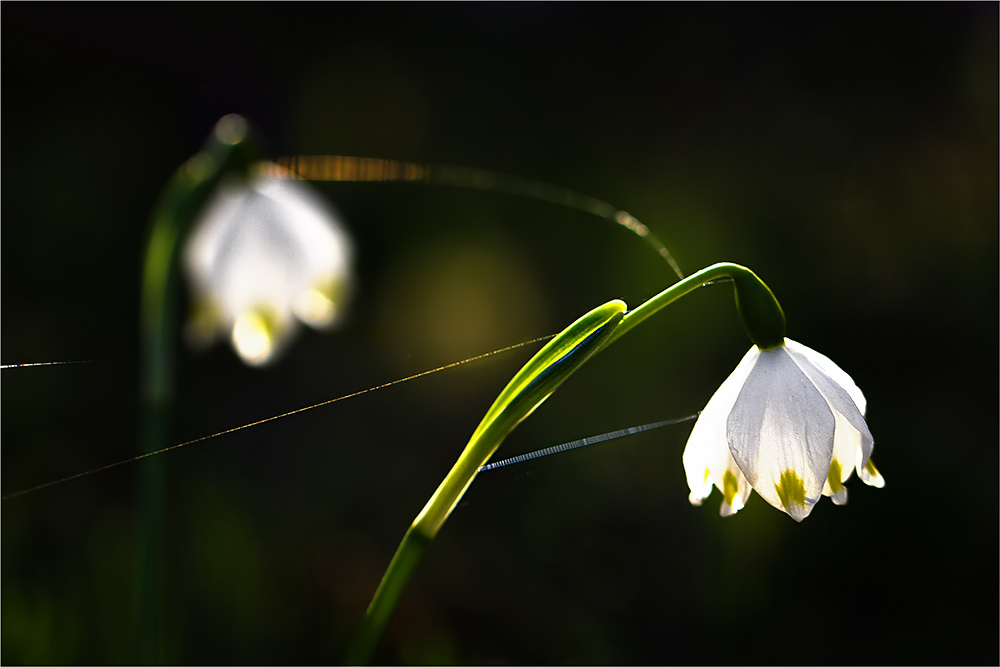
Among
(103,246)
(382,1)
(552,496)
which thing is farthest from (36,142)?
(552,496)

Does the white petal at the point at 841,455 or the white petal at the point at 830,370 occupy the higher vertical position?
the white petal at the point at 830,370

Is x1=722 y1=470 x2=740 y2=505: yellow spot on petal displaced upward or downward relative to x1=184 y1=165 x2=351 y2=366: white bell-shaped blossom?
downward

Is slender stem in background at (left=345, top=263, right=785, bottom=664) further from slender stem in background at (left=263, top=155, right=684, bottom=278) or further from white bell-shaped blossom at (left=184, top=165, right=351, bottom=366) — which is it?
slender stem in background at (left=263, top=155, right=684, bottom=278)

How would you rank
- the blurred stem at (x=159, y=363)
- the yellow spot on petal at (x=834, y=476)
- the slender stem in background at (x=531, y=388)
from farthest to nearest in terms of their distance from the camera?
the blurred stem at (x=159, y=363) → the yellow spot on petal at (x=834, y=476) → the slender stem in background at (x=531, y=388)

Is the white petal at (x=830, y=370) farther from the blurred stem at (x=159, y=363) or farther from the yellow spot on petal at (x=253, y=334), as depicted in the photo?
the yellow spot on petal at (x=253, y=334)

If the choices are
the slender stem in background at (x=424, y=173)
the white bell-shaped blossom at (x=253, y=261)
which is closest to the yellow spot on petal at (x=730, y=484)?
the white bell-shaped blossom at (x=253, y=261)

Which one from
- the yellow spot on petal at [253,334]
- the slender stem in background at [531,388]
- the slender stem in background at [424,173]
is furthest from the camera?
the slender stem in background at [424,173]

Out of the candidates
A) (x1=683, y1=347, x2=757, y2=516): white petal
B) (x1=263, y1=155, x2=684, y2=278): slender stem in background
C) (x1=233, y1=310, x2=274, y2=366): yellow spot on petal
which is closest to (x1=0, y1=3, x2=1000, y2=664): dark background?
(x1=263, y1=155, x2=684, y2=278): slender stem in background
